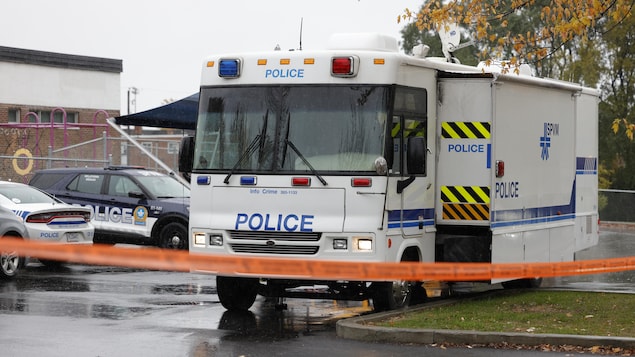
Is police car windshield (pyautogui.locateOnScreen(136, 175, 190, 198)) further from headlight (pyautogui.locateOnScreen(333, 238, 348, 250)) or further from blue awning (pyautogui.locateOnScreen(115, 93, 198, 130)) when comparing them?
headlight (pyautogui.locateOnScreen(333, 238, 348, 250))

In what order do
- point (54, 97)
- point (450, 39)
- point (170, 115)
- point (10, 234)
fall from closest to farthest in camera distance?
point (450, 39)
point (10, 234)
point (170, 115)
point (54, 97)

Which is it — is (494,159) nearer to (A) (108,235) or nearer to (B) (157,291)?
(B) (157,291)

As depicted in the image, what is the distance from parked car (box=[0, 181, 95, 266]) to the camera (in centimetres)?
1886

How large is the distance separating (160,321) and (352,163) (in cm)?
290

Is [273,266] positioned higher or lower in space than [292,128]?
lower

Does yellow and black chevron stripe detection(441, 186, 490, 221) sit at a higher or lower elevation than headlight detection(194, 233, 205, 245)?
higher

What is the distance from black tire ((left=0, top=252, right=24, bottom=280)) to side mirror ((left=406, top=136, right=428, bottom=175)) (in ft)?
25.5

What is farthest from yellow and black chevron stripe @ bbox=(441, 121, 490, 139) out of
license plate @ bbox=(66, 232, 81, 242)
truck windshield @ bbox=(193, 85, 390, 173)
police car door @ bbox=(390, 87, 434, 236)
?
license plate @ bbox=(66, 232, 81, 242)

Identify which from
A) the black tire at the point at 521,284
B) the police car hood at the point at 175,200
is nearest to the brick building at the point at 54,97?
the police car hood at the point at 175,200

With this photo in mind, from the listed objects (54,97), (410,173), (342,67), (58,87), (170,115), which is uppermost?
(58,87)

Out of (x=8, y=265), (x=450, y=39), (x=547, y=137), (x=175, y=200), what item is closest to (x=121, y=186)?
(x=175, y=200)

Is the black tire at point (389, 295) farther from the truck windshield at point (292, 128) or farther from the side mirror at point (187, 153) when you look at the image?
the side mirror at point (187, 153)

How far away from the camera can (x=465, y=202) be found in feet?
46.5

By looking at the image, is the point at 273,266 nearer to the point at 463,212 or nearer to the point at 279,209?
the point at 279,209
